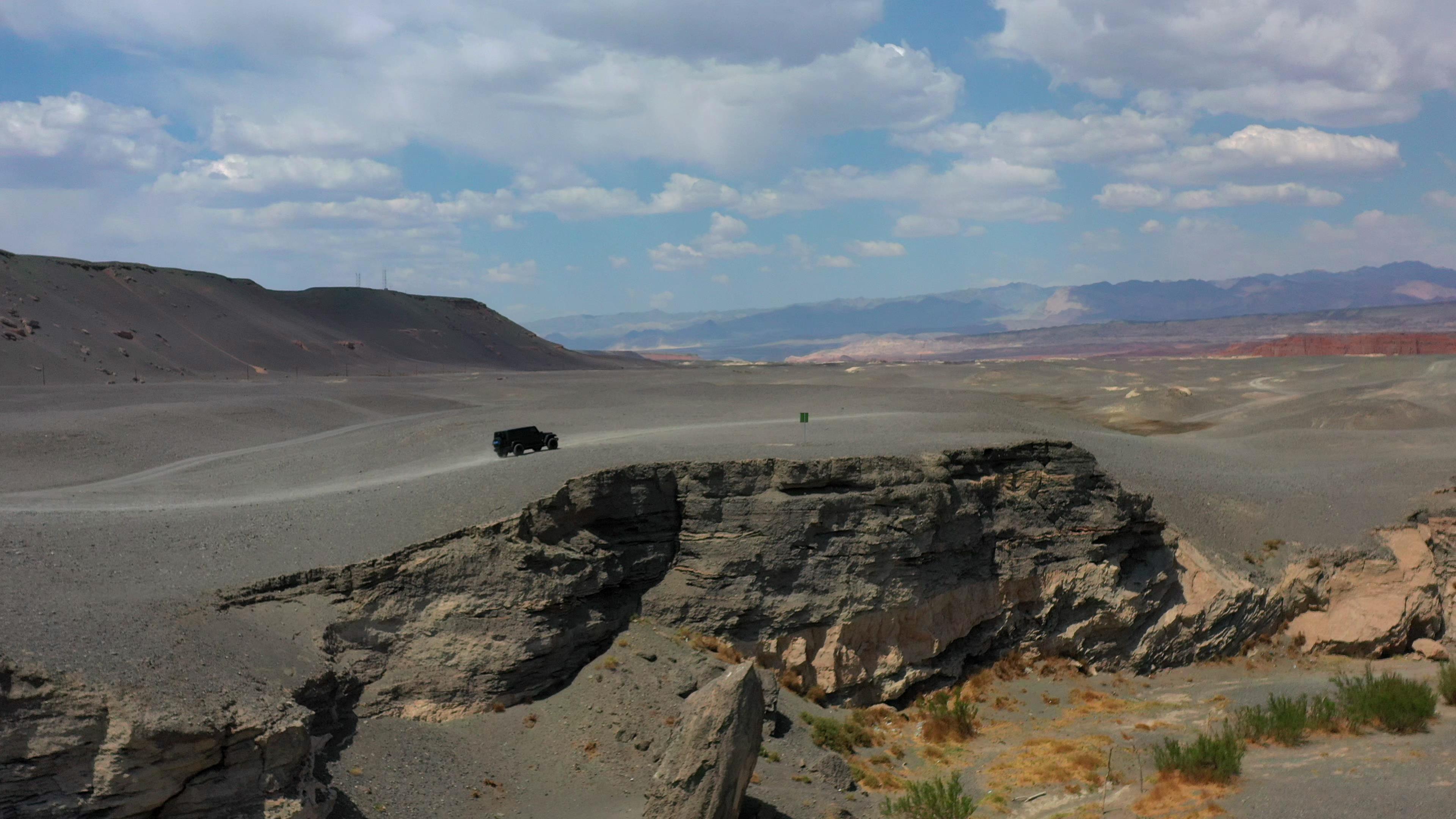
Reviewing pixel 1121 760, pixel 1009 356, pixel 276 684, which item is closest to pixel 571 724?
pixel 276 684

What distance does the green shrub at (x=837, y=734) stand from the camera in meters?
15.7

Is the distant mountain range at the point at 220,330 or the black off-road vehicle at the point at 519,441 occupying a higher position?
the distant mountain range at the point at 220,330

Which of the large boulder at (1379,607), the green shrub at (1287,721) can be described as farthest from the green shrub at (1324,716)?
the large boulder at (1379,607)

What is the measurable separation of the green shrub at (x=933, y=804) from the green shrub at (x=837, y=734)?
6.19ft

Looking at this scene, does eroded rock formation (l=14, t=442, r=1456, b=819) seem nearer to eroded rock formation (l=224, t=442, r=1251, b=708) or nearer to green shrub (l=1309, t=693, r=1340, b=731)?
eroded rock formation (l=224, t=442, r=1251, b=708)

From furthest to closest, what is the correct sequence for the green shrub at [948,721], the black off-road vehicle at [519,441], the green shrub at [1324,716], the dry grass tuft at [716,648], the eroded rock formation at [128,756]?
1. the black off-road vehicle at [519,441]
2. the green shrub at [948,721]
3. the dry grass tuft at [716,648]
4. the green shrub at [1324,716]
5. the eroded rock formation at [128,756]

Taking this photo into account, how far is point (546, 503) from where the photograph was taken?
15.1 m

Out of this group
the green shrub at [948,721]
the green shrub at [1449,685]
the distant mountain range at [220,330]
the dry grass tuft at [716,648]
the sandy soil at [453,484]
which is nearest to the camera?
the sandy soil at [453,484]

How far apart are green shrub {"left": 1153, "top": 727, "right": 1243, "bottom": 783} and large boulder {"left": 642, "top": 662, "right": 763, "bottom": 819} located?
606cm

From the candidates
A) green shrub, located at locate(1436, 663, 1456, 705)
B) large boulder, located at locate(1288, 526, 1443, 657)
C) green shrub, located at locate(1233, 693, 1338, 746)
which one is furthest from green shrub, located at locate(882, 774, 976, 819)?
large boulder, located at locate(1288, 526, 1443, 657)

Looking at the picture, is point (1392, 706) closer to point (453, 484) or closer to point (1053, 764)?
point (1053, 764)

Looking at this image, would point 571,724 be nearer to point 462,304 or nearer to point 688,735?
point 688,735

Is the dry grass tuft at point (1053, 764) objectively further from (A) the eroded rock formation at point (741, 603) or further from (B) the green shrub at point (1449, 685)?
(B) the green shrub at point (1449, 685)

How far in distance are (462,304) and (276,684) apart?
9840 cm
